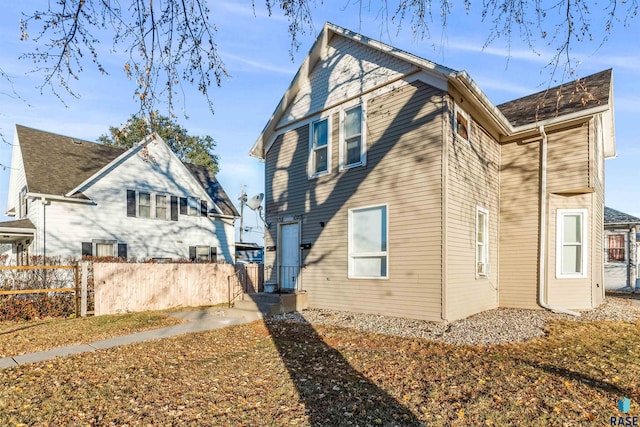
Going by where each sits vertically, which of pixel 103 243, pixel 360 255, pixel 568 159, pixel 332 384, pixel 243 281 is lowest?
pixel 243 281

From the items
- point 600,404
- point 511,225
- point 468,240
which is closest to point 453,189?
point 468,240

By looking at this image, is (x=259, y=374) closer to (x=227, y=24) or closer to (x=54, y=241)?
(x=227, y=24)

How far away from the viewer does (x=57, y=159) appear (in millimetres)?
17141

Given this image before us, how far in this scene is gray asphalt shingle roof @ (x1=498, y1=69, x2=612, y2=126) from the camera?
373 inches

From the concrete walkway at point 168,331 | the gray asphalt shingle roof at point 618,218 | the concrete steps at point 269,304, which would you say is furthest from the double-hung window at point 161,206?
the gray asphalt shingle roof at point 618,218

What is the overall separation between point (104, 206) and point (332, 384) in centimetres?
1575

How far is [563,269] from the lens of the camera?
33.1ft

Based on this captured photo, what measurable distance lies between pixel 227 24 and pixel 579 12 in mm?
4114

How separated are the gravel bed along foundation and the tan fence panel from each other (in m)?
4.02

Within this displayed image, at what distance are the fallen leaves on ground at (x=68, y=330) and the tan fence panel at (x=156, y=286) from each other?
22.0 inches

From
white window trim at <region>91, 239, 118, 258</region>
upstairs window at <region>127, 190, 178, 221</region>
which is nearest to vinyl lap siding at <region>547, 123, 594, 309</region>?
upstairs window at <region>127, 190, 178, 221</region>

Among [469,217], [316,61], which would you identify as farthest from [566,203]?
[316,61]

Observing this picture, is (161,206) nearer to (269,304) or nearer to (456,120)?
(269,304)

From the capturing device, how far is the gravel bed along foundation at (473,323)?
6.86 meters
